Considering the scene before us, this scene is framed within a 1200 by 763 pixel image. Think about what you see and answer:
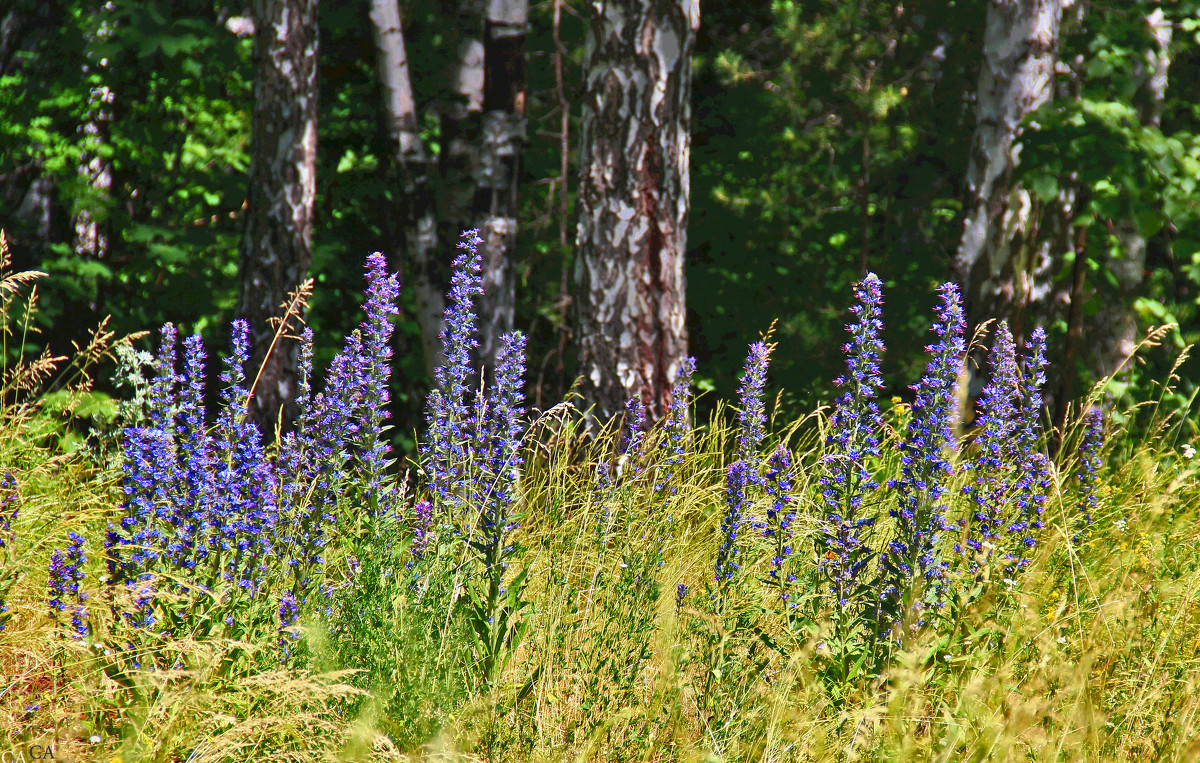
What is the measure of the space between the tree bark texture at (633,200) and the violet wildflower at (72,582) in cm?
270

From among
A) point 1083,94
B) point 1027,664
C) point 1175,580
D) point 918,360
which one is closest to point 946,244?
point 918,360

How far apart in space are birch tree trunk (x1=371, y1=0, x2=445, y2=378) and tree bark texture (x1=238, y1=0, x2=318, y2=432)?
0.55 m

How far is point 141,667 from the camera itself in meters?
2.36

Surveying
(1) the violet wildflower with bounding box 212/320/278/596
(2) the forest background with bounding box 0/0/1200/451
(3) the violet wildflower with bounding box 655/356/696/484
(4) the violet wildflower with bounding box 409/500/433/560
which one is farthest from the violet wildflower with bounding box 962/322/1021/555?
(2) the forest background with bounding box 0/0/1200/451

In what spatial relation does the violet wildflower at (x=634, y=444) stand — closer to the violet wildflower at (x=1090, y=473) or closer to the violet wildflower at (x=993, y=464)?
the violet wildflower at (x=993, y=464)

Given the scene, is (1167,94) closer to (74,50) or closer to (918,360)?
(918,360)

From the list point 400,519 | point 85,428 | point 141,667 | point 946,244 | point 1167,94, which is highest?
point 1167,94

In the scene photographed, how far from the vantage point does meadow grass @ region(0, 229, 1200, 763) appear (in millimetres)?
2240

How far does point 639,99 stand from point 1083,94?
2507mm

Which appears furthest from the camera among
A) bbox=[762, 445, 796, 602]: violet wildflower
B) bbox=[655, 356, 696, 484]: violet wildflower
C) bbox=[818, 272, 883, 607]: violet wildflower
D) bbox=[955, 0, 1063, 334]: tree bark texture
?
bbox=[955, 0, 1063, 334]: tree bark texture

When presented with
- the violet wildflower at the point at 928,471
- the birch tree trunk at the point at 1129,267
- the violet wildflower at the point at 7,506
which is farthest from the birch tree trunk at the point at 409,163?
the birch tree trunk at the point at 1129,267

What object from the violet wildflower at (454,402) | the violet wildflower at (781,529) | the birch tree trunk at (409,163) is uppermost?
the birch tree trunk at (409,163)

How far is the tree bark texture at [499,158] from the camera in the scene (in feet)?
19.2

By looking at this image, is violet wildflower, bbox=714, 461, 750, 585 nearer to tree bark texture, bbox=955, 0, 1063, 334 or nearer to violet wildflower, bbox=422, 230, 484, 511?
violet wildflower, bbox=422, 230, 484, 511
